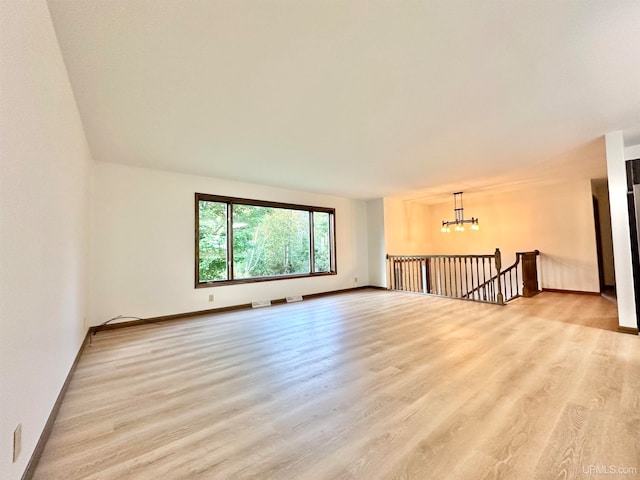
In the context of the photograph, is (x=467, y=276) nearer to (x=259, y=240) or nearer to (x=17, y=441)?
(x=259, y=240)

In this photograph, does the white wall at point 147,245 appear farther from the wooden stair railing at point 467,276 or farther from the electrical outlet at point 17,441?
the wooden stair railing at point 467,276

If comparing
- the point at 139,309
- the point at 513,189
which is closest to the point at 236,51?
the point at 139,309

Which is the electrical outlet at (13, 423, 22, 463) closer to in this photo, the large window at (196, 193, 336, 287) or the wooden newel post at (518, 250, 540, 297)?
the large window at (196, 193, 336, 287)

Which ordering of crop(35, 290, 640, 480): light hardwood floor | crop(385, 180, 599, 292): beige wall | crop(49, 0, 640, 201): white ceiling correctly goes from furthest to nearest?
crop(385, 180, 599, 292): beige wall → crop(49, 0, 640, 201): white ceiling → crop(35, 290, 640, 480): light hardwood floor

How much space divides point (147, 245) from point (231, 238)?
1359mm

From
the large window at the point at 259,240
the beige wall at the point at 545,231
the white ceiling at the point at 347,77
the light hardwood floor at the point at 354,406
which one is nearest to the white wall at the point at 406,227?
the beige wall at the point at 545,231

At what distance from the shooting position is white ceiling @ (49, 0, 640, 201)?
170cm

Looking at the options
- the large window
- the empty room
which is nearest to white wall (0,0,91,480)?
the empty room

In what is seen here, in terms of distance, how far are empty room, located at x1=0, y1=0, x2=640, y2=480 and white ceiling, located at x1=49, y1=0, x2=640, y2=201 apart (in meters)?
0.02

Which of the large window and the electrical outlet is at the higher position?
the large window

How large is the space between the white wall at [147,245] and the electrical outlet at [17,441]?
321cm

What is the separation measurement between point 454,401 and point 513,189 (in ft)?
21.3

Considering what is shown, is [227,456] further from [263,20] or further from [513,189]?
[513,189]

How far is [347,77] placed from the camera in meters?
2.29
